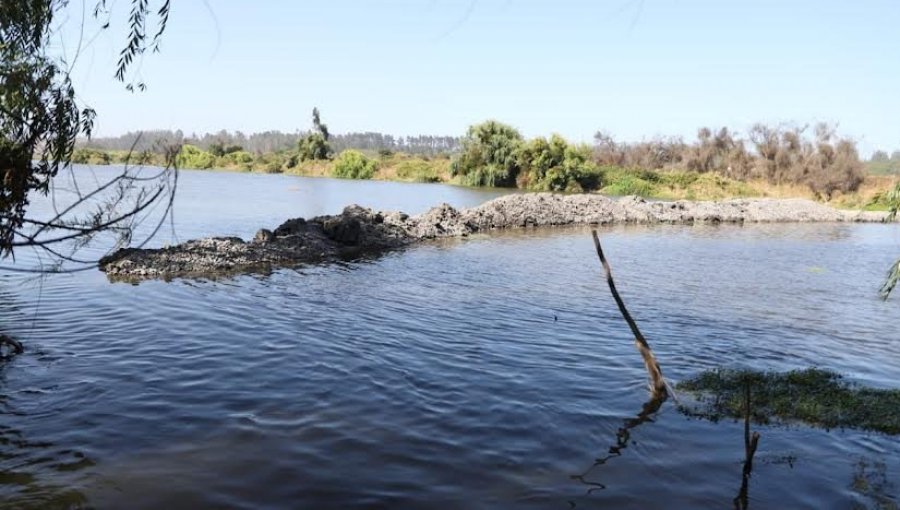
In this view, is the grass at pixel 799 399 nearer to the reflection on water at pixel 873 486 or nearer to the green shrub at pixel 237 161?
the reflection on water at pixel 873 486

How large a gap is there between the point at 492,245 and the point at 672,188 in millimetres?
49984

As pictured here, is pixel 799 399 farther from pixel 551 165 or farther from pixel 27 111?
pixel 551 165

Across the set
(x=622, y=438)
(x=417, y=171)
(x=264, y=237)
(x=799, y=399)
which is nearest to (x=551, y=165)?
(x=417, y=171)

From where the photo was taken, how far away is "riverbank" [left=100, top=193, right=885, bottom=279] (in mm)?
16344

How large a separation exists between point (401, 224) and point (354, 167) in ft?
219

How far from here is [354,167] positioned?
298 ft

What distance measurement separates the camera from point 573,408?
8.04m

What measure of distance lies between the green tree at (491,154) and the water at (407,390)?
5111cm

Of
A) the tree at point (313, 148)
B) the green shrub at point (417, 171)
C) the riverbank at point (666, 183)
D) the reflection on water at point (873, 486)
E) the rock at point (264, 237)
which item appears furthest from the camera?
the tree at point (313, 148)

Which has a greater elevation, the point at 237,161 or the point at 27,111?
the point at 237,161

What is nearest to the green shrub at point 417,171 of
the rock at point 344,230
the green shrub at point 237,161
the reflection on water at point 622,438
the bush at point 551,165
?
the bush at point 551,165

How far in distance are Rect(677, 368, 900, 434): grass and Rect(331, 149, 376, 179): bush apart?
83.4 m

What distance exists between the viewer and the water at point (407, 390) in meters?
5.89

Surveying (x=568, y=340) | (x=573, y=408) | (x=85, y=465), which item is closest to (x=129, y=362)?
(x=85, y=465)
